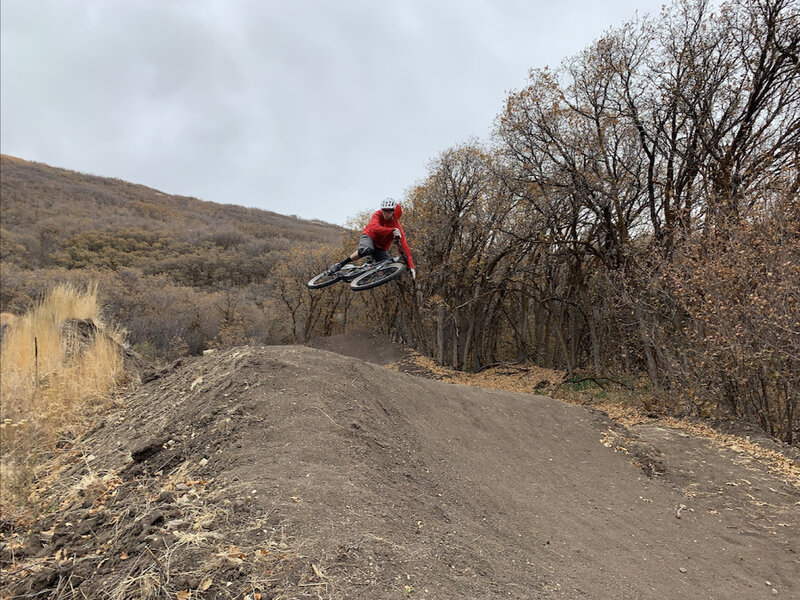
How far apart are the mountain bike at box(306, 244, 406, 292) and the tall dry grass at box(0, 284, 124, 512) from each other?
3.39 m

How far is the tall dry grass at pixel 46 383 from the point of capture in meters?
4.32

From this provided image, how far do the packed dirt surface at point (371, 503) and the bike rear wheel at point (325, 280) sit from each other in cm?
243

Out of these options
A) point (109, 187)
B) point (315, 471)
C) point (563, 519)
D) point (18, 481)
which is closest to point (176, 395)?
point (18, 481)

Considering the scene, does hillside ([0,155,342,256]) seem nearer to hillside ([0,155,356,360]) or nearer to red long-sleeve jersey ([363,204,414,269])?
hillside ([0,155,356,360])

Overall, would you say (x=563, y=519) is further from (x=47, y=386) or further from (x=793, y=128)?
(x=793, y=128)

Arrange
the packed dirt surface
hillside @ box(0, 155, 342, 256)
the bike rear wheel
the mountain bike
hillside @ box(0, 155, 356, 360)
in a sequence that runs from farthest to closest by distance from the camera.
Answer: hillside @ box(0, 155, 342, 256), hillside @ box(0, 155, 356, 360), the bike rear wheel, the mountain bike, the packed dirt surface

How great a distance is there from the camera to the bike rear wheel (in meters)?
7.59

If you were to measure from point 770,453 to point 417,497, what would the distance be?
5.92 m

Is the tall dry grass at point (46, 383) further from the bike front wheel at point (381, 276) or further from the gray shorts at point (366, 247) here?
the gray shorts at point (366, 247)

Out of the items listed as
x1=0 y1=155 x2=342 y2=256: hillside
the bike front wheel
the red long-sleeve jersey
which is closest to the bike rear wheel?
the bike front wheel

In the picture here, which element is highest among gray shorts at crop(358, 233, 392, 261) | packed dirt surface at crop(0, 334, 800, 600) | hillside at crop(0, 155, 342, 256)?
hillside at crop(0, 155, 342, 256)

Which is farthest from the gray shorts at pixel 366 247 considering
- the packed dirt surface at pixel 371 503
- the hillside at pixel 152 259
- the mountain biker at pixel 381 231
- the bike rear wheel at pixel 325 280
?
the hillside at pixel 152 259

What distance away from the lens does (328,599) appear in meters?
1.93

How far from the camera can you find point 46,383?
525 cm
